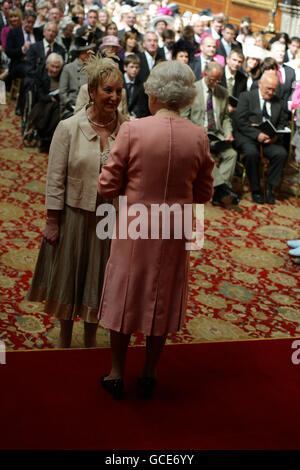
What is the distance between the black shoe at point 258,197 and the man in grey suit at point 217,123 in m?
0.37

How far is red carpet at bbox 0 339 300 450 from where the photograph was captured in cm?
257

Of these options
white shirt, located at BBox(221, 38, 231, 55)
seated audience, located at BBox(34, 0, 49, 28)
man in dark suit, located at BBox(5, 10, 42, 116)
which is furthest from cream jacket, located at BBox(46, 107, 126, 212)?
seated audience, located at BBox(34, 0, 49, 28)

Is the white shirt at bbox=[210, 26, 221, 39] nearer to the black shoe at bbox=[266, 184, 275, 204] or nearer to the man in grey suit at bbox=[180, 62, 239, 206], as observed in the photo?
the man in grey suit at bbox=[180, 62, 239, 206]

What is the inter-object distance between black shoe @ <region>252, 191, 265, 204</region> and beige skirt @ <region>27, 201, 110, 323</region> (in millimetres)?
3831

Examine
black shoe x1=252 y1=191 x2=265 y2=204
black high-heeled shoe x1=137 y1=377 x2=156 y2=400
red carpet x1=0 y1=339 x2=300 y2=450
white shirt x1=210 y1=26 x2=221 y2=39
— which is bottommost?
black shoe x1=252 y1=191 x2=265 y2=204

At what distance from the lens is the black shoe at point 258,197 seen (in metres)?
6.55

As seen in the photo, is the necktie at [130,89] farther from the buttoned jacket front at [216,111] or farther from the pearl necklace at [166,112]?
the pearl necklace at [166,112]

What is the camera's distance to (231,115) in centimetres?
696

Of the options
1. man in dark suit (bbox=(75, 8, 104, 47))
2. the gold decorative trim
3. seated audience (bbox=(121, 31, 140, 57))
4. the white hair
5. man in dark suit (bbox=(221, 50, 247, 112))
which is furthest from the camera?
the gold decorative trim

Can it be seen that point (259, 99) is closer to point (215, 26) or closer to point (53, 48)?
point (53, 48)

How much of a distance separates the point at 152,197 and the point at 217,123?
13.9ft

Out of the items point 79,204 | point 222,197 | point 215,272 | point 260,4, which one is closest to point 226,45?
point 222,197
